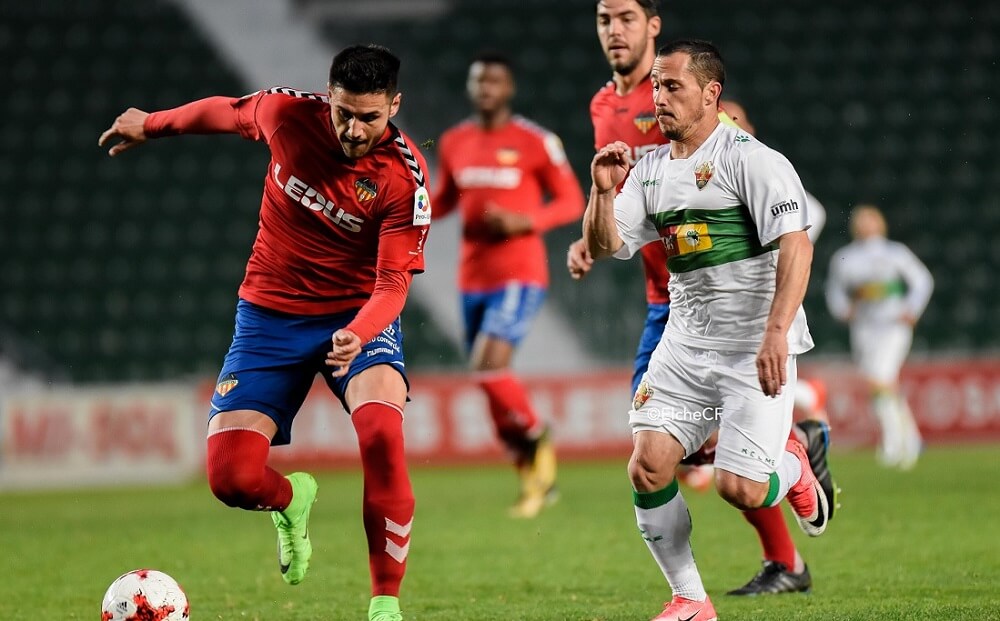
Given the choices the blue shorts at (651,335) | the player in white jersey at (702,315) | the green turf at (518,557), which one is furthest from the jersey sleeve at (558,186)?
the player in white jersey at (702,315)

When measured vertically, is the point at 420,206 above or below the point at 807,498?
above

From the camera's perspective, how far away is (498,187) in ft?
29.4

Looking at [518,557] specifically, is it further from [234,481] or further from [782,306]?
[782,306]

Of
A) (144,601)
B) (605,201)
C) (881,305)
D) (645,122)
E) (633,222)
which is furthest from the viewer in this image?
(881,305)

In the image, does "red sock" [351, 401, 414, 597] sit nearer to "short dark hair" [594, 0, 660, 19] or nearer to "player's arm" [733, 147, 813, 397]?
"player's arm" [733, 147, 813, 397]

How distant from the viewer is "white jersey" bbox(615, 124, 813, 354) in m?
4.33

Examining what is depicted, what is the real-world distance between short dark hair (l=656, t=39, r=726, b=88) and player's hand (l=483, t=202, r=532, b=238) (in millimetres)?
3474

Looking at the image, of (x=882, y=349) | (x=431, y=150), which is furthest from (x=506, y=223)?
(x=431, y=150)

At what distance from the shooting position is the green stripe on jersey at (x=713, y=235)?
174 inches

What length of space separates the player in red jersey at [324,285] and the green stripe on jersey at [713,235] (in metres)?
0.89

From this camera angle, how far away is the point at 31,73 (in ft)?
52.0

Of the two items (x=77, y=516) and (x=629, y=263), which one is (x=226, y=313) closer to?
(x=629, y=263)

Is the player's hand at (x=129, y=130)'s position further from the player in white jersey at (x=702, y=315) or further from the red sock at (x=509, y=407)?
the red sock at (x=509, y=407)

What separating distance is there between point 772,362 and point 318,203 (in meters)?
1.74
